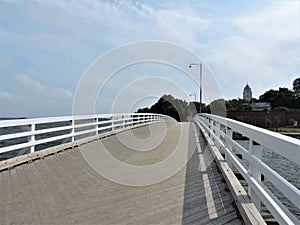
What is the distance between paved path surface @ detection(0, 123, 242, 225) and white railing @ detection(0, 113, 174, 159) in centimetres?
111

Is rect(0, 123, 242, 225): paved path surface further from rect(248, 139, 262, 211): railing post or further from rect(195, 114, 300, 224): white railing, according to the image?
rect(195, 114, 300, 224): white railing

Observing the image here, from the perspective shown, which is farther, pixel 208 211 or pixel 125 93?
pixel 125 93

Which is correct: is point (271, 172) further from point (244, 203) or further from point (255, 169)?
point (244, 203)

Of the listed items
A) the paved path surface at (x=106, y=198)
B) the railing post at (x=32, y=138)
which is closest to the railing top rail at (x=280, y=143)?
the paved path surface at (x=106, y=198)

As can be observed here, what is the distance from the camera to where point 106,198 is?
4977 millimetres

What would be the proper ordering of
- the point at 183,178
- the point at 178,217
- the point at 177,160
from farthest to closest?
the point at 177,160 → the point at 183,178 → the point at 178,217

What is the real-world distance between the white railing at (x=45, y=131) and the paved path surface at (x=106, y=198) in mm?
1110

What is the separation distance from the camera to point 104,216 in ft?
13.6

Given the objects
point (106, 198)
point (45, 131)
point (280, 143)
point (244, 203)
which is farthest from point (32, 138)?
point (280, 143)

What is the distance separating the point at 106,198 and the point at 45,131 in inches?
208

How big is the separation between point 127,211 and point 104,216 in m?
0.33

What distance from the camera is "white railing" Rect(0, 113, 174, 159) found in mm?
8116

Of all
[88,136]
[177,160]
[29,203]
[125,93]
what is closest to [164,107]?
[125,93]

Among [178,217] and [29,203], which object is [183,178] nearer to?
[178,217]
